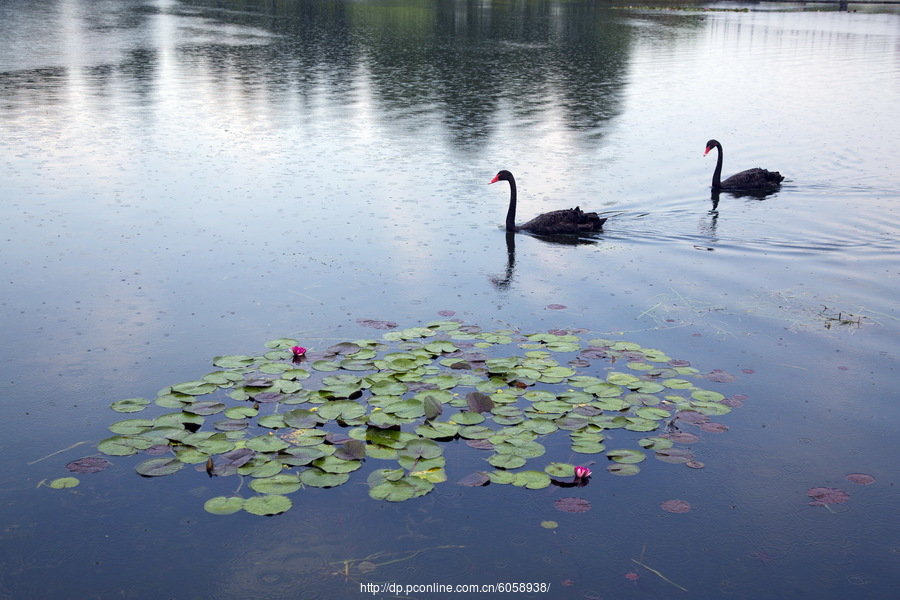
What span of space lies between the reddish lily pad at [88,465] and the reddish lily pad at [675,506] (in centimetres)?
372

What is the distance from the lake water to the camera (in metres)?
5.03

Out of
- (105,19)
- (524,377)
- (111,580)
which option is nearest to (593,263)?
(524,377)

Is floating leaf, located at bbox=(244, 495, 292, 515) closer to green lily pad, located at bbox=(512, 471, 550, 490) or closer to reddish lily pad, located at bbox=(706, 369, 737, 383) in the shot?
green lily pad, located at bbox=(512, 471, 550, 490)

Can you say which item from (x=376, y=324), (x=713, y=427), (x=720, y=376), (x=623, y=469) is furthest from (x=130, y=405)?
(x=720, y=376)

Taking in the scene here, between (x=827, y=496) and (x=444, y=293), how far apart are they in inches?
184

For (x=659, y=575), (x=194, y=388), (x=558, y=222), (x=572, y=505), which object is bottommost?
(x=659, y=575)

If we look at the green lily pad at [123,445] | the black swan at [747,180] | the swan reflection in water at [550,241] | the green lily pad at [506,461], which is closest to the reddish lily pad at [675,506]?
the green lily pad at [506,461]

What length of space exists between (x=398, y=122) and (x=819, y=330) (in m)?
13.0

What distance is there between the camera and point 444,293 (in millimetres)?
9328

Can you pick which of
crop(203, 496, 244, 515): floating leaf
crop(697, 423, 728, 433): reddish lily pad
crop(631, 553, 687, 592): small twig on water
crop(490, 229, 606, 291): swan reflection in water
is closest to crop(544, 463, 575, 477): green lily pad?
crop(631, 553, 687, 592): small twig on water

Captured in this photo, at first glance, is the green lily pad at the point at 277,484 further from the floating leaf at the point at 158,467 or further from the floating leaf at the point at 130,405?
the floating leaf at the point at 130,405

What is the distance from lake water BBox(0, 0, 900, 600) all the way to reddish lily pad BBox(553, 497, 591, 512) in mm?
54

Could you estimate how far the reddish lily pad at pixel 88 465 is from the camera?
5.77m

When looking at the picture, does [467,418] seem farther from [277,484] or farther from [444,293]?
[444,293]
